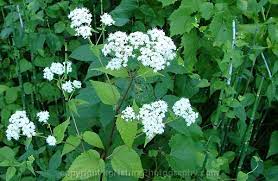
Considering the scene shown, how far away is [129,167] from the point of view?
5.10 ft

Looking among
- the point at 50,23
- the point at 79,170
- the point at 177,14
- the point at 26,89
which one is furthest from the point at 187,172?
the point at 50,23

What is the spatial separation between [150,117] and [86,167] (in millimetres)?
296

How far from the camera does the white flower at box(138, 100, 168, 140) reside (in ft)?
4.77

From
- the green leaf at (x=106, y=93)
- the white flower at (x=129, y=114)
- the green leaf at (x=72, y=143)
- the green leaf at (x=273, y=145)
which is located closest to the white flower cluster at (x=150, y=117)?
the white flower at (x=129, y=114)

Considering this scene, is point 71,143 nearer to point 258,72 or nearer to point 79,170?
point 79,170

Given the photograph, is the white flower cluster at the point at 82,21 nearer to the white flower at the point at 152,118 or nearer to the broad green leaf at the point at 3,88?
the white flower at the point at 152,118

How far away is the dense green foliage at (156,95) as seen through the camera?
1.64 meters

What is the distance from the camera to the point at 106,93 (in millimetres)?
1606

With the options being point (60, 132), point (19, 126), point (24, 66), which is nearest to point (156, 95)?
point (60, 132)

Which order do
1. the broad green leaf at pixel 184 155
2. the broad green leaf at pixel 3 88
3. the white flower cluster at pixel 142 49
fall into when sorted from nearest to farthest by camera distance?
the white flower cluster at pixel 142 49 < the broad green leaf at pixel 184 155 < the broad green leaf at pixel 3 88

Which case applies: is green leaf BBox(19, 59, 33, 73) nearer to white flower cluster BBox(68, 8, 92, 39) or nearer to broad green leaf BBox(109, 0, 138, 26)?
broad green leaf BBox(109, 0, 138, 26)

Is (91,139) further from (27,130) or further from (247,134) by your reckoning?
(247,134)

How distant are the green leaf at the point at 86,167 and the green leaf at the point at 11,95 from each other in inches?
36.7

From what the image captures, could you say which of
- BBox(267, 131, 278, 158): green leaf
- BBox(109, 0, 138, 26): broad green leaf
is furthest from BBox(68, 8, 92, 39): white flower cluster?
BBox(267, 131, 278, 158): green leaf
